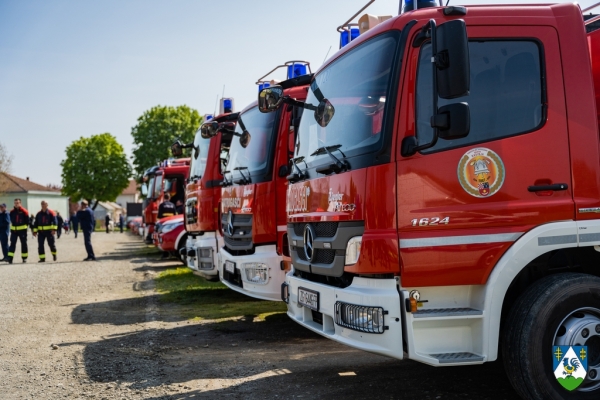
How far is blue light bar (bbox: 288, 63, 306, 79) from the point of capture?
28.7 feet

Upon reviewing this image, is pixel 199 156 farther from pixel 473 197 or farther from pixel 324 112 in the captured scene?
pixel 473 197

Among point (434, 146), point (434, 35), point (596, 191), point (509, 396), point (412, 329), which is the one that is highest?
point (434, 35)

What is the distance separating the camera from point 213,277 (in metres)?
10.7

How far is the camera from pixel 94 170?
80.2 meters

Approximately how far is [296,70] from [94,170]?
7555cm

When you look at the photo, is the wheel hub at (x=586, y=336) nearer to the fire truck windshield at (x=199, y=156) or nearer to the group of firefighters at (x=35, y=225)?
the fire truck windshield at (x=199, y=156)

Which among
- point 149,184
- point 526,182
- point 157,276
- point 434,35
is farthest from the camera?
point 149,184

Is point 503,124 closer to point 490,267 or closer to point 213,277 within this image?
point 490,267

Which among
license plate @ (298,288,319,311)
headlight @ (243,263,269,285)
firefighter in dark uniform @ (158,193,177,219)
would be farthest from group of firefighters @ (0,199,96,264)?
license plate @ (298,288,319,311)

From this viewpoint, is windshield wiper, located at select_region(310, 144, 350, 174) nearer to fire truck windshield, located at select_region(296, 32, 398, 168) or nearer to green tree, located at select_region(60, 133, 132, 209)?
fire truck windshield, located at select_region(296, 32, 398, 168)

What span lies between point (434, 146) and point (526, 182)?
684 millimetres

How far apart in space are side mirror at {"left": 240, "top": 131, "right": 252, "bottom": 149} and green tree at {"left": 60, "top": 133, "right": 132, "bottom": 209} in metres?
74.0

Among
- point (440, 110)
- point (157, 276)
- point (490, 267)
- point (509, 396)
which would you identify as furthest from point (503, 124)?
point (157, 276)

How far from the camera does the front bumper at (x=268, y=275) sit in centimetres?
761
